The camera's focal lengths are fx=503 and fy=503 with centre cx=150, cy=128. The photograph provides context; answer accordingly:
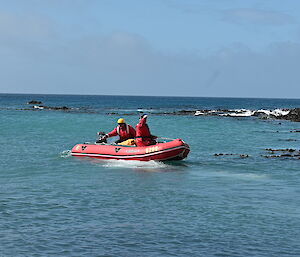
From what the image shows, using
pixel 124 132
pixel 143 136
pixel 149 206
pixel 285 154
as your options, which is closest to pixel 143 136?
pixel 143 136

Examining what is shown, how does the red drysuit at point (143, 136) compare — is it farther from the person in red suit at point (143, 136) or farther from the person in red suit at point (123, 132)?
the person in red suit at point (123, 132)

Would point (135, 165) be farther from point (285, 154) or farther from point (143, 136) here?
point (285, 154)

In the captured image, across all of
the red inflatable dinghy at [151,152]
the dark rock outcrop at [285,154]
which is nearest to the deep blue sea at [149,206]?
the red inflatable dinghy at [151,152]

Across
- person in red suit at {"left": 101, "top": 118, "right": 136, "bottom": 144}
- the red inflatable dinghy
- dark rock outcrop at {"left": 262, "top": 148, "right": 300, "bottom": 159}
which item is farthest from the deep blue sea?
person in red suit at {"left": 101, "top": 118, "right": 136, "bottom": 144}

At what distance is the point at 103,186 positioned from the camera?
15.5 metres

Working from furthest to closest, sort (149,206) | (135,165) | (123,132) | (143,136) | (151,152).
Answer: (123,132) < (143,136) < (151,152) < (135,165) < (149,206)

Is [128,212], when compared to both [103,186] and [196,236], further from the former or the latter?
[103,186]

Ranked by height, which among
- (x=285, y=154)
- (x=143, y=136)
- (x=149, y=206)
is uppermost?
(x=143, y=136)

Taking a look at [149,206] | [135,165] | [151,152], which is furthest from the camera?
[151,152]

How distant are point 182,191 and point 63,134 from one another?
2286cm

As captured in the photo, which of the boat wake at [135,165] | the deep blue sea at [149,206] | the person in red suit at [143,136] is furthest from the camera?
the person in red suit at [143,136]

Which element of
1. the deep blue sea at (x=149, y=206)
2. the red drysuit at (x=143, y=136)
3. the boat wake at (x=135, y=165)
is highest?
the red drysuit at (x=143, y=136)

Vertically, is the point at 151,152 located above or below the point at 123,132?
below

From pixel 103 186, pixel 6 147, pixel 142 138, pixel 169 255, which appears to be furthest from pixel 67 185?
pixel 6 147
